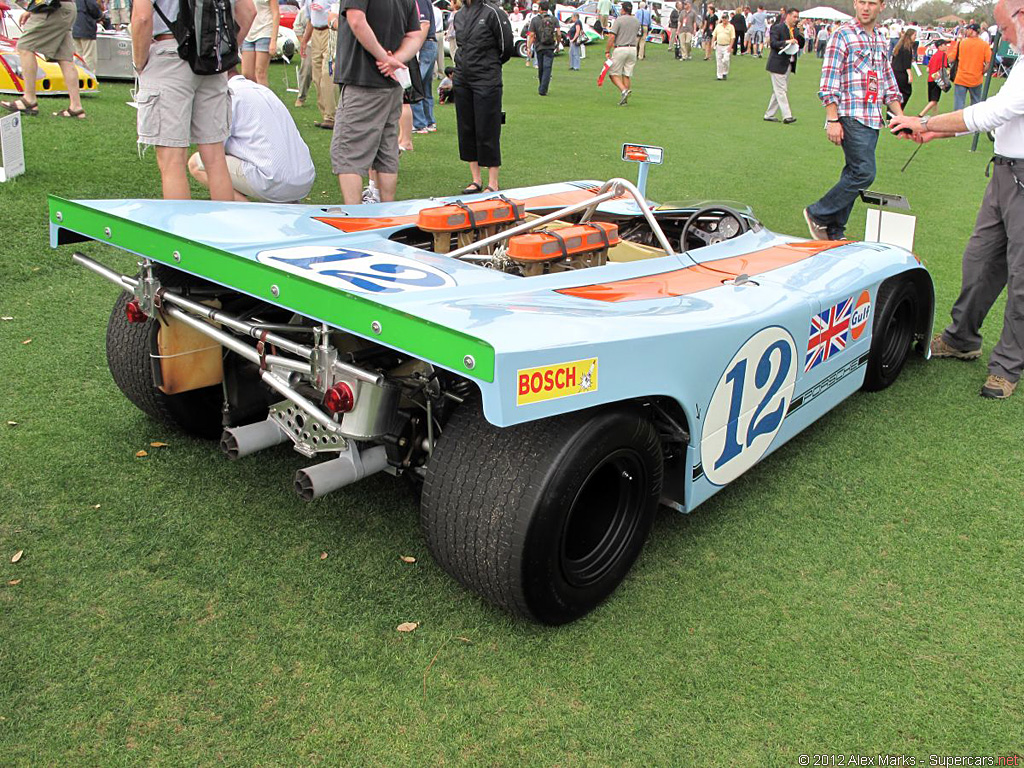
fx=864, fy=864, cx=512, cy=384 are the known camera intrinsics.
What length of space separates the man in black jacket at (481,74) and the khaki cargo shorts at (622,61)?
28.5 feet

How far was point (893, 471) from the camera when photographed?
3.35 metres

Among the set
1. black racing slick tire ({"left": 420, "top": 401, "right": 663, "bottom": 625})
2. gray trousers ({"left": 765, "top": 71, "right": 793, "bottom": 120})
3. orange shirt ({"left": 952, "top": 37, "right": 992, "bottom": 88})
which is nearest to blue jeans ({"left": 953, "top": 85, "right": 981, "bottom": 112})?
orange shirt ({"left": 952, "top": 37, "right": 992, "bottom": 88})

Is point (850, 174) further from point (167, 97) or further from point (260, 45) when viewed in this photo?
point (260, 45)

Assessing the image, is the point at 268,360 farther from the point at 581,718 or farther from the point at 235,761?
the point at 581,718

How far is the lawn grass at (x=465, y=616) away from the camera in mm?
2006

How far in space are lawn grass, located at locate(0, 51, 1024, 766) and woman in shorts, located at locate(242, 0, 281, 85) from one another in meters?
5.25

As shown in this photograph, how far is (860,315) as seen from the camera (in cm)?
346

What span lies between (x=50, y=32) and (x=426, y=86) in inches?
165

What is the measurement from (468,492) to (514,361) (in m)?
0.49

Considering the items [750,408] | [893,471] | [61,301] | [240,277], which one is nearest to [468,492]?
[240,277]

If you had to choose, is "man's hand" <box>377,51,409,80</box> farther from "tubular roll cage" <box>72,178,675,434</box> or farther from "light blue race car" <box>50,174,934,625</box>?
"tubular roll cage" <box>72,178,675,434</box>

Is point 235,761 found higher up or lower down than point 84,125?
lower down

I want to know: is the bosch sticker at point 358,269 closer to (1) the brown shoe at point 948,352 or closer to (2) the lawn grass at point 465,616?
(2) the lawn grass at point 465,616

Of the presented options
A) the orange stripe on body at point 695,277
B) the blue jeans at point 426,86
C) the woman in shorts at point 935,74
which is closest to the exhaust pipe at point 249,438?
the orange stripe on body at point 695,277
